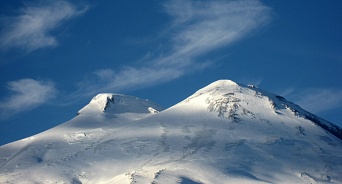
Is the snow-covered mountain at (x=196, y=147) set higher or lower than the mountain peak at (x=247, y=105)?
lower

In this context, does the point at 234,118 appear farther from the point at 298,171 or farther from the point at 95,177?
the point at 95,177

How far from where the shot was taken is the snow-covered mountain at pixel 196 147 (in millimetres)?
125938

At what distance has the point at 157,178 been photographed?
11544cm

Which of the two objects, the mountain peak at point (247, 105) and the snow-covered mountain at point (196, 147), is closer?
the snow-covered mountain at point (196, 147)

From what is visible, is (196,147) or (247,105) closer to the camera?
(196,147)

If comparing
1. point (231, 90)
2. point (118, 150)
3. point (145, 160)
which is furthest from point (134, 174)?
point (231, 90)

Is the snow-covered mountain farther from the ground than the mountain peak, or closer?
closer

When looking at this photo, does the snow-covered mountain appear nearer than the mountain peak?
Yes

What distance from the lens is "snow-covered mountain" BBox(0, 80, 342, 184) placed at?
126 meters

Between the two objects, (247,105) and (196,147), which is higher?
(247,105)

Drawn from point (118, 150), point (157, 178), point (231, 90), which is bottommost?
point (157, 178)

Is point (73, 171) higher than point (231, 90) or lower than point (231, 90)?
lower

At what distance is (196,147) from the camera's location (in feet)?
475

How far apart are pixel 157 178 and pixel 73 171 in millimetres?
29046
